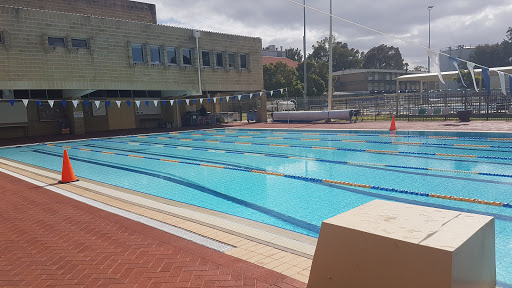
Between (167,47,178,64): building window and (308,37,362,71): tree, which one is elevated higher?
(308,37,362,71): tree

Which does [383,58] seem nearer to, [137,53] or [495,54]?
[495,54]

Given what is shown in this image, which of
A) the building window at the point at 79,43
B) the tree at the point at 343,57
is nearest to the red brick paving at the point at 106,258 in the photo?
the building window at the point at 79,43

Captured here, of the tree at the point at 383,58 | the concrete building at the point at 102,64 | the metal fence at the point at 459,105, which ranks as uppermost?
the tree at the point at 383,58

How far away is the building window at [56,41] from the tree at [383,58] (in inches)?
3305

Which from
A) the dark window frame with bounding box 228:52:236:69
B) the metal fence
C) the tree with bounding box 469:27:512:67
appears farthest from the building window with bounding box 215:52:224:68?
the tree with bounding box 469:27:512:67

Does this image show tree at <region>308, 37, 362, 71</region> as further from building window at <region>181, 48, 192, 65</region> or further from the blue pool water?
the blue pool water

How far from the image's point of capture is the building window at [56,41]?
19.7 metres

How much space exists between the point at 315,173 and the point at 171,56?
18.7 metres

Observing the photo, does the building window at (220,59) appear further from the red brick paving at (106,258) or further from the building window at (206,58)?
the red brick paving at (106,258)

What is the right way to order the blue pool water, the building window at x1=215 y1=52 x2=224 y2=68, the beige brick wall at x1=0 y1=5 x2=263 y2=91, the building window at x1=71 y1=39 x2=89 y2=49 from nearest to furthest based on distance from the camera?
the blue pool water, the beige brick wall at x1=0 y1=5 x2=263 y2=91, the building window at x1=71 y1=39 x2=89 y2=49, the building window at x1=215 y1=52 x2=224 y2=68

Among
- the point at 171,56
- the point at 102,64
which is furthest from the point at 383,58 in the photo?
the point at 102,64

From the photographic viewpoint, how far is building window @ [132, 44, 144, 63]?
23.1 m

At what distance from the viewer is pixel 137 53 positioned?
2330 centimetres

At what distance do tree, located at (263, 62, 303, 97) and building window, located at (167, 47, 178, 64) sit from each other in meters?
23.1
